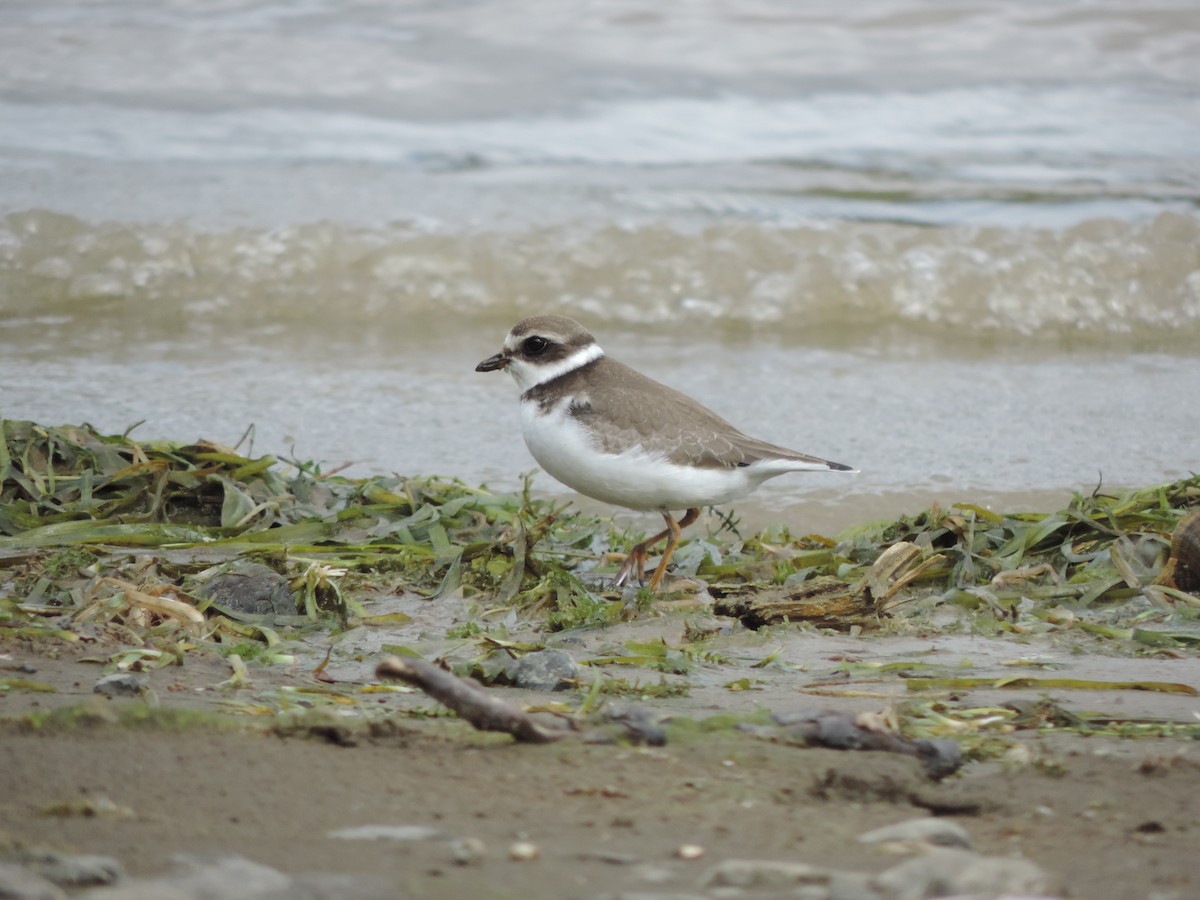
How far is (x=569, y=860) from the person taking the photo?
2162mm

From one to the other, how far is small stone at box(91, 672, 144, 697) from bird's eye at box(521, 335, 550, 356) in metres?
2.44

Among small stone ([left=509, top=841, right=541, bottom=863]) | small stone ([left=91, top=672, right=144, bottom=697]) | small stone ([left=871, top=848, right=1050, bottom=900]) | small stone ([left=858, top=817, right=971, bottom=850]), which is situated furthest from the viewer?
small stone ([left=91, top=672, right=144, bottom=697])

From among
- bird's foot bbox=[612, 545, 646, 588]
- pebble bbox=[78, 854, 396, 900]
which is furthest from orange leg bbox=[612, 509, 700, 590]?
pebble bbox=[78, 854, 396, 900]

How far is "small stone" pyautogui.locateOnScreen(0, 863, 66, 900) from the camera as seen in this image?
72.2 inches

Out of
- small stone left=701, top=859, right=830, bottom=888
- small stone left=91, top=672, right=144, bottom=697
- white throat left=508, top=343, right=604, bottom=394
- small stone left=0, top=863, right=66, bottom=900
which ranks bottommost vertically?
small stone left=91, top=672, right=144, bottom=697

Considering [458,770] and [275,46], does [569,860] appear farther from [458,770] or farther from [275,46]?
[275,46]

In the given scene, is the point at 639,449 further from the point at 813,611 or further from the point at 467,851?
the point at 467,851

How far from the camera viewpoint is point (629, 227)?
34.4 ft

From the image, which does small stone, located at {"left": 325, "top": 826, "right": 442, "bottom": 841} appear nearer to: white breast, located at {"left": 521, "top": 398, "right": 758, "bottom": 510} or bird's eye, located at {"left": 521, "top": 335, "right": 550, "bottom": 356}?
white breast, located at {"left": 521, "top": 398, "right": 758, "bottom": 510}

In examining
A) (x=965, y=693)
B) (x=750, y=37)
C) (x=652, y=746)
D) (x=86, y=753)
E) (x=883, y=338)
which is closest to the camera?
(x=86, y=753)

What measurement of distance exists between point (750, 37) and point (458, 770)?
49.1 feet

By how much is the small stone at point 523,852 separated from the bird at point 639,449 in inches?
94.8

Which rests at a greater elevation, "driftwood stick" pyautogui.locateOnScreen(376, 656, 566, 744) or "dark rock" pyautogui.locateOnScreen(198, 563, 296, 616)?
"driftwood stick" pyautogui.locateOnScreen(376, 656, 566, 744)

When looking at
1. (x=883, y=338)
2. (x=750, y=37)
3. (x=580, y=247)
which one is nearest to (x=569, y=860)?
(x=883, y=338)
